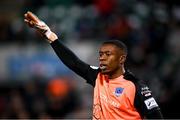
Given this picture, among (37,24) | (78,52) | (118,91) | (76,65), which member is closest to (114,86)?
(118,91)

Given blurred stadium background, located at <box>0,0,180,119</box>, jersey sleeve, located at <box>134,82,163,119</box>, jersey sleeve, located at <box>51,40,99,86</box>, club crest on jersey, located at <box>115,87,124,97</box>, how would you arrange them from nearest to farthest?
jersey sleeve, located at <box>134,82,163,119</box> < club crest on jersey, located at <box>115,87,124,97</box> < jersey sleeve, located at <box>51,40,99,86</box> < blurred stadium background, located at <box>0,0,180,119</box>

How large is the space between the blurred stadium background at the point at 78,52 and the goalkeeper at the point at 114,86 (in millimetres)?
5037

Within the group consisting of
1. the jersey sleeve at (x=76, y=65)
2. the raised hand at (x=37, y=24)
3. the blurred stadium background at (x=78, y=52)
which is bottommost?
the blurred stadium background at (x=78, y=52)

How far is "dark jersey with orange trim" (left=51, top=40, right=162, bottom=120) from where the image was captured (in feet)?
23.7

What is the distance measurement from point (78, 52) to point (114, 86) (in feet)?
24.8

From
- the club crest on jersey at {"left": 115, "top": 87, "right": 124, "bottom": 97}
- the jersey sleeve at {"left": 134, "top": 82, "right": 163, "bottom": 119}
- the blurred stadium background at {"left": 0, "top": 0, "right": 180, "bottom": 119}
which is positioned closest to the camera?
the jersey sleeve at {"left": 134, "top": 82, "right": 163, "bottom": 119}

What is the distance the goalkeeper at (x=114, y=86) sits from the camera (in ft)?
23.8

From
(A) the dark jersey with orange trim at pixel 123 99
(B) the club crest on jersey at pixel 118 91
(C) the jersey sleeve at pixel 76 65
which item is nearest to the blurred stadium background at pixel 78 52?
(C) the jersey sleeve at pixel 76 65

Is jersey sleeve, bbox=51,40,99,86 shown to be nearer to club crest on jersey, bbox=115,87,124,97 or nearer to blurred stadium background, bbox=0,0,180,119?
club crest on jersey, bbox=115,87,124,97

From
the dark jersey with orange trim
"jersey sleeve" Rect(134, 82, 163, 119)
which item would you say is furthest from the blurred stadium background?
"jersey sleeve" Rect(134, 82, 163, 119)

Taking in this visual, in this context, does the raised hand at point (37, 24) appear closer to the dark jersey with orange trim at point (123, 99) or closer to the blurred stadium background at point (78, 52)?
the dark jersey with orange trim at point (123, 99)

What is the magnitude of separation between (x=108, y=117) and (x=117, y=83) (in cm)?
40

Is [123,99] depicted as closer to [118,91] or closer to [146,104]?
[118,91]

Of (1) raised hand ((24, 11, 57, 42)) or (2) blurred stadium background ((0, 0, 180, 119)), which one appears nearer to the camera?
(1) raised hand ((24, 11, 57, 42))
